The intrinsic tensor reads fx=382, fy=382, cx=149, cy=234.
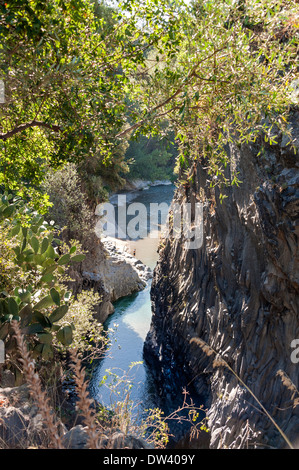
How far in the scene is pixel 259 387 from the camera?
7254mm

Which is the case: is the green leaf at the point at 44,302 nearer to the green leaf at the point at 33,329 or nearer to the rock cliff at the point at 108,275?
the green leaf at the point at 33,329

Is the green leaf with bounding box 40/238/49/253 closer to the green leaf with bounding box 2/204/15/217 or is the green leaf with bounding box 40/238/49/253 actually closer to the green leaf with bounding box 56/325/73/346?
the green leaf with bounding box 2/204/15/217

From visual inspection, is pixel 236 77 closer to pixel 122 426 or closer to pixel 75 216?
pixel 122 426

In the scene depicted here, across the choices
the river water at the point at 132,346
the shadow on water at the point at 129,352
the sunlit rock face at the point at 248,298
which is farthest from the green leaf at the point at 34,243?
the shadow on water at the point at 129,352

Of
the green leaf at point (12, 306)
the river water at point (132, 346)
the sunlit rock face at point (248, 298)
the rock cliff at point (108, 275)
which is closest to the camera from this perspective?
the green leaf at point (12, 306)

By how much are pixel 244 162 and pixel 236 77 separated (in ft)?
11.5

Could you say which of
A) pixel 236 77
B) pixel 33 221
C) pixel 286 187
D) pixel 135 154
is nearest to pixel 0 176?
pixel 33 221

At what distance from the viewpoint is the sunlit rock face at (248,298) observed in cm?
646

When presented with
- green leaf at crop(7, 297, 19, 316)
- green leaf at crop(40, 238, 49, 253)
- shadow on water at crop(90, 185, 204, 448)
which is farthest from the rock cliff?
green leaf at crop(7, 297, 19, 316)

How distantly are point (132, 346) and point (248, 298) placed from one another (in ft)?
28.4

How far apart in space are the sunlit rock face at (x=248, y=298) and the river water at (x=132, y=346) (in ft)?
6.29

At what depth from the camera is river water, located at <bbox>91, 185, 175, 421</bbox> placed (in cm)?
1154

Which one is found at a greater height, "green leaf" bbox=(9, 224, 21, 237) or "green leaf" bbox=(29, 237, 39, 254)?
"green leaf" bbox=(9, 224, 21, 237)

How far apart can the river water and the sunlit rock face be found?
1.92 meters
